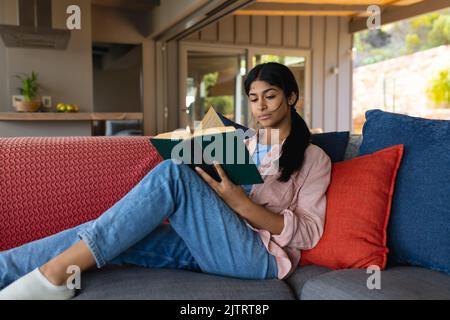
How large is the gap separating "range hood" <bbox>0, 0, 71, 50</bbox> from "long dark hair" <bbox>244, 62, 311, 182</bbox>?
3593mm

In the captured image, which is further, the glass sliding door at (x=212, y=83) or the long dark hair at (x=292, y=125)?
the glass sliding door at (x=212, y=83)

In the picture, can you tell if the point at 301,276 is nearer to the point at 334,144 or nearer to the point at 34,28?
the point at 334,144

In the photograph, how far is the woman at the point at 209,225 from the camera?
1.26 metres

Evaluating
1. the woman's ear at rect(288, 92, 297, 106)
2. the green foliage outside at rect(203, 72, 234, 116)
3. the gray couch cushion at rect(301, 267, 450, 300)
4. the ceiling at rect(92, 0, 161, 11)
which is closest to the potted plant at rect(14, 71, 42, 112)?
the ceiling at rect(92, 0, 161, 11)

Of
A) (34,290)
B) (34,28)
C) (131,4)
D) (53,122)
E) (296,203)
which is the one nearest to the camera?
(34,290)

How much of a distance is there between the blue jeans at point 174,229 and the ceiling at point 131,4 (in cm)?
482

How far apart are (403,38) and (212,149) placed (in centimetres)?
1692

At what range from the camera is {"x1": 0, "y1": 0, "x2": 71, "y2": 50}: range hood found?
454 cm

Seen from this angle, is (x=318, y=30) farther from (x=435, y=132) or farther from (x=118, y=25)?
(x=435, y=132)

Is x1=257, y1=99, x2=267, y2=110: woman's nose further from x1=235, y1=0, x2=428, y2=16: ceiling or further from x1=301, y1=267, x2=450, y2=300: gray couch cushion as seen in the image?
x1=235, y1=0, x2=428, y2=16: ceiling

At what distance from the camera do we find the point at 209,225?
1.36 meters

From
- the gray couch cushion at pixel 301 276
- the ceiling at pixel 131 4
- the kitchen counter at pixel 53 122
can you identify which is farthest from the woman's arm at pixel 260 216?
the ceiling at pixel 131 4

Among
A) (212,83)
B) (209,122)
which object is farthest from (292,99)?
(212,83)

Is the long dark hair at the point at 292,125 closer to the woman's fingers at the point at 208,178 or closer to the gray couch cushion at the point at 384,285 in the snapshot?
the woman's fingers at the point at 208,178
